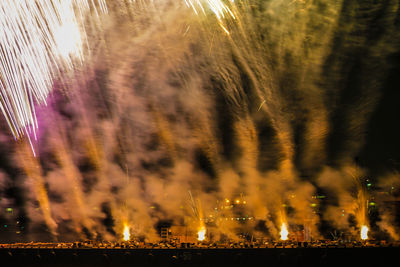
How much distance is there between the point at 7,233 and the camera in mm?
16812

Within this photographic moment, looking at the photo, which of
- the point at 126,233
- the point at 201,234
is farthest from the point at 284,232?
the point at 126,233

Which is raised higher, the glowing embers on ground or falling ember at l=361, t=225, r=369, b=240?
the glowing embers on ground

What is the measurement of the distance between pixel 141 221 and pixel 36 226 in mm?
5176

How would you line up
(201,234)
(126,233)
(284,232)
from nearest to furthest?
(284,232) → (201,234) → (126,233)

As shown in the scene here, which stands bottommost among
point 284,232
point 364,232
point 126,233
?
point 364,232

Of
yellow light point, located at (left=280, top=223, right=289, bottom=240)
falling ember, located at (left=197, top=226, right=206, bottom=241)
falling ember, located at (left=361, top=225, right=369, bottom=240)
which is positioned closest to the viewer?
falling ember, located at (left=361, top=225, right=369, bottom=240)

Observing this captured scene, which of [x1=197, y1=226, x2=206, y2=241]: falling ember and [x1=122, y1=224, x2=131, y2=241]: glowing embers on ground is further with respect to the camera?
[x1=122, y1=224, x2=131, y2=241]: glowing embers on ground

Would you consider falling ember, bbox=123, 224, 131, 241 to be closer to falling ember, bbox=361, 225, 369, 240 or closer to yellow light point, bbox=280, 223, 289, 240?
yellow light point, bbox=280, 223, 289, 240

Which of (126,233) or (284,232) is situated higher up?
(126,233)

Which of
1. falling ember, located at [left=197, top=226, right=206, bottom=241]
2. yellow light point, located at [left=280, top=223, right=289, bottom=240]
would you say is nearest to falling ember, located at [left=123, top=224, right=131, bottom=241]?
falling ember, located at [left=197, top=226, right=206, bottom=241]

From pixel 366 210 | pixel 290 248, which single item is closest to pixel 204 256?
pixel 290 248

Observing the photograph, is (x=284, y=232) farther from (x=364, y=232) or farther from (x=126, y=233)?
(x=126, y=233)

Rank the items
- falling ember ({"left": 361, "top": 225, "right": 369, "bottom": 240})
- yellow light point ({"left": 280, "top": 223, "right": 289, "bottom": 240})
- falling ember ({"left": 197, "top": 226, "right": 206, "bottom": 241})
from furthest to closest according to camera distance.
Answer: falling ember ({"left": 197, "top": 226, "right": 206, "bottom": 241})
yellow light point ({"left": 280, "top": 223, "right": 289, "bottom": 240})
falling ember ({"left": 361, "top": 225, "right": 369, "bottom": 240})

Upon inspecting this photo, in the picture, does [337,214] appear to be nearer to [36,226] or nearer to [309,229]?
[309,229]
